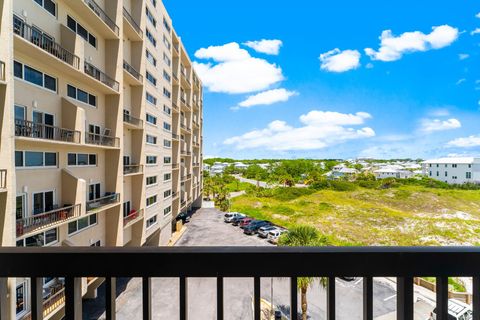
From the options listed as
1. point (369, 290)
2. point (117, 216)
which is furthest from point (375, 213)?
point (369, 290)

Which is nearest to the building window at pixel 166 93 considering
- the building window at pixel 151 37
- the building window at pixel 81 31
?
the building window at pixel 151 37

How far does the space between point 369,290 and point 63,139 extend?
19.3 feet

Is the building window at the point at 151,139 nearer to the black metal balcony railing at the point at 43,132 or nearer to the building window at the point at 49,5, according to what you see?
the black metal balcony railing at the point at 43,132

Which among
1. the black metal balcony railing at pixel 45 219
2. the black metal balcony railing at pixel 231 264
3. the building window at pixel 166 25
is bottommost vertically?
the black metal balcony railing at pixel 45 219

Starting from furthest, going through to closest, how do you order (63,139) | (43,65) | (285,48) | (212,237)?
(212,237)
(285,48)
(63,139)
(43,65)

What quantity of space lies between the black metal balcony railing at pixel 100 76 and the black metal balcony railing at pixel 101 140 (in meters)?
1.30

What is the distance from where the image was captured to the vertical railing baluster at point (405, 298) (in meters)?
0.69

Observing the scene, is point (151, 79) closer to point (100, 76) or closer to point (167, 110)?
point (167, 110)

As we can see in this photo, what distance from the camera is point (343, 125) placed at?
21.0 feet

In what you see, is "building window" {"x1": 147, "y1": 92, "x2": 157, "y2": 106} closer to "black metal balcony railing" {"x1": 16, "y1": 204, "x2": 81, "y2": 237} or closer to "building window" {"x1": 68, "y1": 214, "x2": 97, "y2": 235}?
"building window" {"x1": 68, "y1": 214, "x2": 97, "y2": 235}

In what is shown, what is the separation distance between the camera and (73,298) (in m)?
0.70

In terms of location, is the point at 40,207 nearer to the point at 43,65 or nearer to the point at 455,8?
the point at 43,65

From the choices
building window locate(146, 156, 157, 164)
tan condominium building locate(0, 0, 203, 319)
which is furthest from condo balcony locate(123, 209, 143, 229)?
building window locate(146, 156, 157, 164)

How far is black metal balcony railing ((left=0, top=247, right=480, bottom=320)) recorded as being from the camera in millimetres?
670
